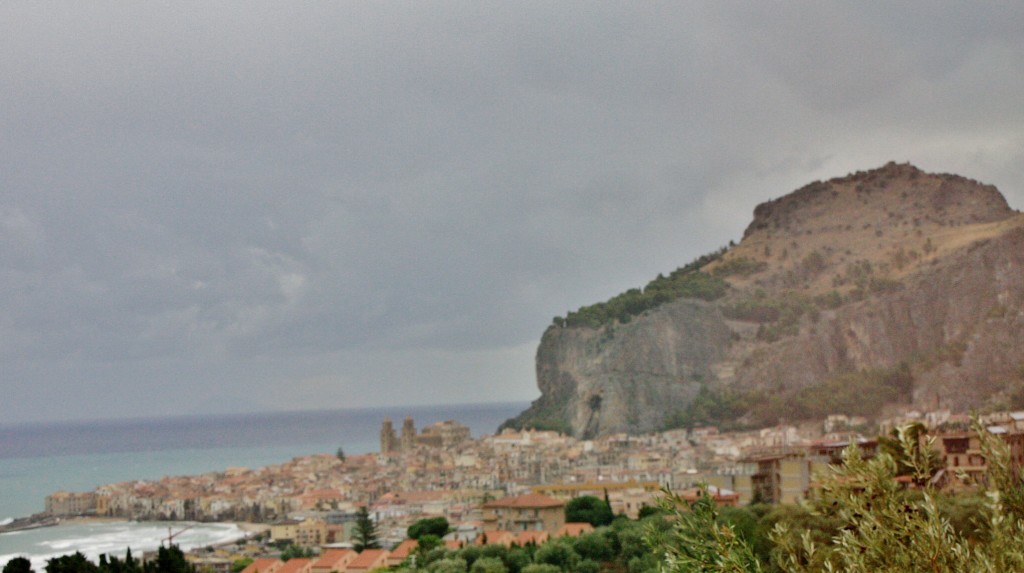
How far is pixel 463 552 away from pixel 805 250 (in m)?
45.5

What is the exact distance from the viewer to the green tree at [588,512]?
2317 cm

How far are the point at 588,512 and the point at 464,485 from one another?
18100mm

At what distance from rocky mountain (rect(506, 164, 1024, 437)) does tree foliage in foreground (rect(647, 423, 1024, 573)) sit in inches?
1467

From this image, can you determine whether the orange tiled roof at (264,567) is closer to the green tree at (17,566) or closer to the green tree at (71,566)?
the green tree at (17,566)

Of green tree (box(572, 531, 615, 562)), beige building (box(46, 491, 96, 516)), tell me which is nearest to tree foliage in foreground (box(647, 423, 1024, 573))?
green tree (box(572, 531, 615, 562))

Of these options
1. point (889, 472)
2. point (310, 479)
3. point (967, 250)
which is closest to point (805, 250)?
point (967, 250)

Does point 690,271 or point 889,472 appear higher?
point 690,271

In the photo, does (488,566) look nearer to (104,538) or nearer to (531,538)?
(531,538)

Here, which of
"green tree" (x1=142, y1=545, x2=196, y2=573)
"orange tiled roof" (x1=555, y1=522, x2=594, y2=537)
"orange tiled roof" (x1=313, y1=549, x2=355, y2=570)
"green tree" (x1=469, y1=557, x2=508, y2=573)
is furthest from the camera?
"orange tiled roof" (x1=313, y1=549, x2=355, y2=570)

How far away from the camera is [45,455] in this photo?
278ft

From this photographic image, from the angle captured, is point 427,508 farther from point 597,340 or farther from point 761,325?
point 761,325

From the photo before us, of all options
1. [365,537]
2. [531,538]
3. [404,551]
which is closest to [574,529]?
[531,538]

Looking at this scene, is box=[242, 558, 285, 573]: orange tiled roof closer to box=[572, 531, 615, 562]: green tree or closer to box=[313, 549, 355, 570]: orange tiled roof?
box=[313, 549, 355, 570]: orange tiled roof

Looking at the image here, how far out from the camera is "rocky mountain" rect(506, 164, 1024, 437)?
147 feet
